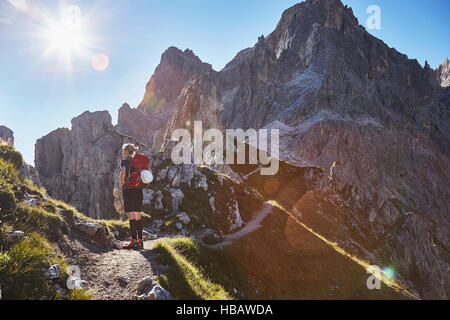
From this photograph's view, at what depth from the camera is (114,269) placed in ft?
25.4

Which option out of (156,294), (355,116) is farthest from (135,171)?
(355,116)

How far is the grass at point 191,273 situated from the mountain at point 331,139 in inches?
239

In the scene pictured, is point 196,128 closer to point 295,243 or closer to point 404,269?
point 295,243

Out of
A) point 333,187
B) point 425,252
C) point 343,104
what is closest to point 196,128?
point 333,187

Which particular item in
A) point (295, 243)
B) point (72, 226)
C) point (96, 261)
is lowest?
point (295, 243)

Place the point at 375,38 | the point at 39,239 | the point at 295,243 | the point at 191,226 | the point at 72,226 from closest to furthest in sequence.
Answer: the point at 39,239 → the point at 72,226 → the point at 191,226 → the point at 295,243 → the point at 375,38

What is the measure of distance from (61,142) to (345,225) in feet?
348

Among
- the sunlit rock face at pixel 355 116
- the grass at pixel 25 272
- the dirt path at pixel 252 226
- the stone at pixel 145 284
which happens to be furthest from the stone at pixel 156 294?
the sunlit rock face at pixel 355 116

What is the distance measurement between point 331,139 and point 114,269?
104m

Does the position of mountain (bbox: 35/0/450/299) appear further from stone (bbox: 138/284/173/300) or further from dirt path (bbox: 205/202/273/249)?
stone (bbox: 138/284/173/300)

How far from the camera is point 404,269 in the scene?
5672 centimetres

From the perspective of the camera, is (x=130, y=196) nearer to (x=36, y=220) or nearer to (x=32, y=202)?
(x=36, y=220)

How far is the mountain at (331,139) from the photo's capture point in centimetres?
5658
